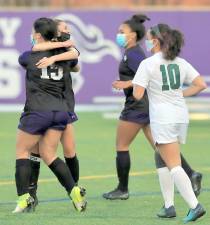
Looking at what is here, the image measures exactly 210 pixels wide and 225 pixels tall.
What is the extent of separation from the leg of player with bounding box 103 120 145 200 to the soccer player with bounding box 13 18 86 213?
1119 millimetres

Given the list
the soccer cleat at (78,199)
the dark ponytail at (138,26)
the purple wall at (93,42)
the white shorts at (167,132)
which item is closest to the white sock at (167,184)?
the white shorts at (167,132)

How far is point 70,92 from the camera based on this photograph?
9.74 metres

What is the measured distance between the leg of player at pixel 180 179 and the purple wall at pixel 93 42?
13.2 metres

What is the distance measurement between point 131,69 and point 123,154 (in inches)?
38.0

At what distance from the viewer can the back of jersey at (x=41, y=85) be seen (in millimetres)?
9109

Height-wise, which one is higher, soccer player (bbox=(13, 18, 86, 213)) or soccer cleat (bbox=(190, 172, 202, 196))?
soccer player (bbox=(13, 18, 86, 213))

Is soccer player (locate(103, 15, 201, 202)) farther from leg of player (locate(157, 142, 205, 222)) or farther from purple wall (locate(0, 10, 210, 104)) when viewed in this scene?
purple wall (locate(0, 10, 210, 104))

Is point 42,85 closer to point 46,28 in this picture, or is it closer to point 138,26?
point 46,28

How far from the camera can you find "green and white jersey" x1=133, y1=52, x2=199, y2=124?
28.2ft

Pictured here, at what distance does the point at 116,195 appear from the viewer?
33.8 ft

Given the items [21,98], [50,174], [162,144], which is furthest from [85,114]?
[162,144]

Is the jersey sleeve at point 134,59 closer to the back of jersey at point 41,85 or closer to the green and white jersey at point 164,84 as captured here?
the back of jersey at point 41,85

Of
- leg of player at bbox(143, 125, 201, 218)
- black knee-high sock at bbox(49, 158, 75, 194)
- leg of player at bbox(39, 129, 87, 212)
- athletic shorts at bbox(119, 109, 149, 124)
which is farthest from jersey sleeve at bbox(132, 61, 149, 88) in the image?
athletic shorts at bbox(119, 109, 149, 124)

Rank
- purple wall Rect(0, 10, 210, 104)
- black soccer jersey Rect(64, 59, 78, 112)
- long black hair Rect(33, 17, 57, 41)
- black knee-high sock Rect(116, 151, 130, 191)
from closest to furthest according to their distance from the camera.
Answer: long black hair Rect(33, 17, 57, 41), black soccer jersey Rect(64, 59, 78, 112), black knee-high sock Rect(116, 151, 130, 191), purple wall Rect(0, 10, 210, 104)
